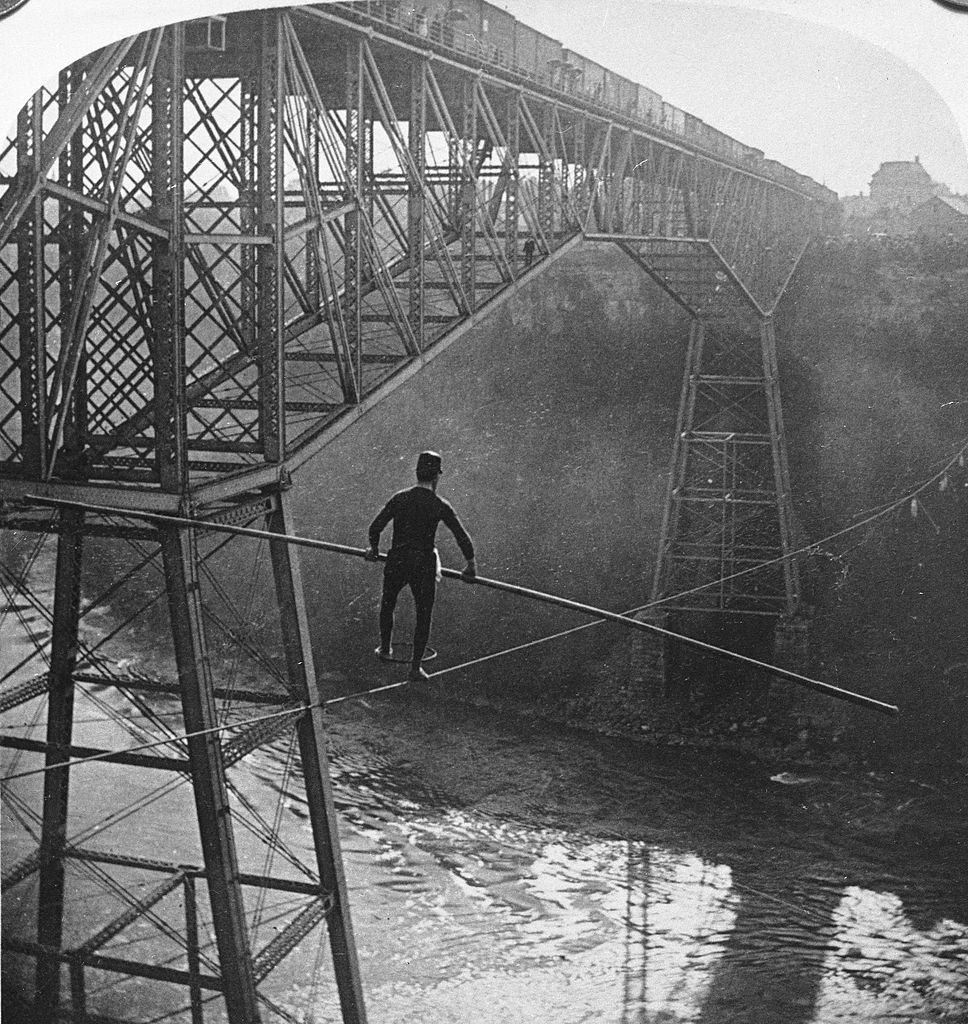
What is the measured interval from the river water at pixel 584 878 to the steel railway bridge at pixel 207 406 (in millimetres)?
136

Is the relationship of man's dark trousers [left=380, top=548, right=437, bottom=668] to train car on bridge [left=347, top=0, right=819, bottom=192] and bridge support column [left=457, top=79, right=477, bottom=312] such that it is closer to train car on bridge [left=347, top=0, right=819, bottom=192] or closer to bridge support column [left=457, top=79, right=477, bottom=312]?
train car on bridge [left=347, top=0, right=819, bottom=192]

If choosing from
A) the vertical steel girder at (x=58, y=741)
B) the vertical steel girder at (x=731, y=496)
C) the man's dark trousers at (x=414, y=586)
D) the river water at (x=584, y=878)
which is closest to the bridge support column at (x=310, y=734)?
the river water at (x=584, y=878)

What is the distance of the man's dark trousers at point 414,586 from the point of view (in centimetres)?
477

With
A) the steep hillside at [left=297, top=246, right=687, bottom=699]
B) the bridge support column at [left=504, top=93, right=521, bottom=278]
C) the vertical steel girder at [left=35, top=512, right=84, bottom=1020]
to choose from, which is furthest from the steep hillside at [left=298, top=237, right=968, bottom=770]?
the vertical steel girder at [left=35, top=512, right=84, bottom=1020]

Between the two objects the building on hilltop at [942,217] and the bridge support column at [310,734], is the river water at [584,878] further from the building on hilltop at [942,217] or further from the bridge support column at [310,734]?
the building on hilltop at [942,217]

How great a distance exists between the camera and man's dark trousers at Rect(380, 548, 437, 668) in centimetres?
477

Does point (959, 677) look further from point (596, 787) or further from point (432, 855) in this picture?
point (432, 855)

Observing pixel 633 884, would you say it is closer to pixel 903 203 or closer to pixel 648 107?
pixel 903 203

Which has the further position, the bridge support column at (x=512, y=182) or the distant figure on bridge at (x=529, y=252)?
the distant figure on bridge at (x=529, y=252)

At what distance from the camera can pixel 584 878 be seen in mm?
6473

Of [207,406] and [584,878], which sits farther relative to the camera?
[584,878]

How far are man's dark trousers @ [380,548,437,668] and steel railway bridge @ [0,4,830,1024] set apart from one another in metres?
1.10

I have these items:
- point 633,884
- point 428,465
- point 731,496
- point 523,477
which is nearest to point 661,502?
point 731,496

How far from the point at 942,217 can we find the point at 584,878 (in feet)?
14.2
